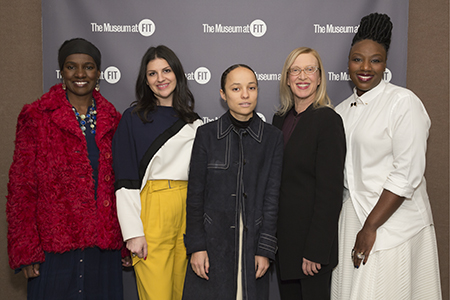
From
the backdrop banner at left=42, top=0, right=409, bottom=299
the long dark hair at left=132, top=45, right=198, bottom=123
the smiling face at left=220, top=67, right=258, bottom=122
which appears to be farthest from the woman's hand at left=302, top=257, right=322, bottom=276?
the backdrop banner at left=42, top=0, right=409, bottom=299

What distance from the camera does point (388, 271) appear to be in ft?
5.72

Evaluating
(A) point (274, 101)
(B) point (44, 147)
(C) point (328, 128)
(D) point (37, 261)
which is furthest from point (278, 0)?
(D) point (37, 261)

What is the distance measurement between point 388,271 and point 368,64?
1.21m

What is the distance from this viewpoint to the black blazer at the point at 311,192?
5.65 ft

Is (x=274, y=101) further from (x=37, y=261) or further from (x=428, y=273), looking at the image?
(x=37, y=261)

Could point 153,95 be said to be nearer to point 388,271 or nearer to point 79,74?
point 79,74

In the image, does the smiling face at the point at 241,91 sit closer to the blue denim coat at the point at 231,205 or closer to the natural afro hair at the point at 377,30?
the blue denim coat at the point at 231,205

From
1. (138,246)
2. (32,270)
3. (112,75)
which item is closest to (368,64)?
(138,246)

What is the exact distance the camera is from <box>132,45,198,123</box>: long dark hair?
2.04 meters

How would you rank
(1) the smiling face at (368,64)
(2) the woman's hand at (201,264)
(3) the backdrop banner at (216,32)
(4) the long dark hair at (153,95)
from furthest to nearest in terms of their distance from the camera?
(3) the backdrop banner at (216,32)
(4) the long dark hair at (153,95)
(1) the smiling face at (368,64)
(2) the woman's hand at (201,264)

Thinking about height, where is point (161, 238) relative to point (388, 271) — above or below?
above

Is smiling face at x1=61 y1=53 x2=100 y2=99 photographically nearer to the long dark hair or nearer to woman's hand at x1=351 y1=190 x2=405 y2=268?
the long dark hair

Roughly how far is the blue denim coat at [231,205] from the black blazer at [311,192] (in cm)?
11

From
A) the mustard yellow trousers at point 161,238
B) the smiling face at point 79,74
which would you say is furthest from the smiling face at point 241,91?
the smiling face at point 79,74
